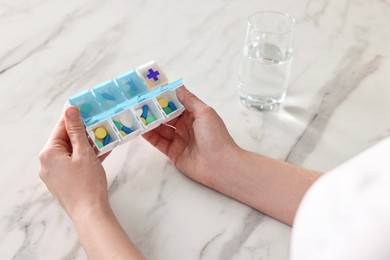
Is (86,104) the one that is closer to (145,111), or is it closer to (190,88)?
(145,111)

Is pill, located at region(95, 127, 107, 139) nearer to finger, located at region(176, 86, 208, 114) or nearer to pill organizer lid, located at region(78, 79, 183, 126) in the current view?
pill organizer lid, located at region(78, 79, 183, 126)

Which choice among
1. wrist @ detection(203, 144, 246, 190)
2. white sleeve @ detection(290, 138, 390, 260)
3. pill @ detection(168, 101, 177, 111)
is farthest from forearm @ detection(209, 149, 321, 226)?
white sleeve @ detection(290, 138, 390, 260)

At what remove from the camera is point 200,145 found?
2.72ft

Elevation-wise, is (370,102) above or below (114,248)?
below

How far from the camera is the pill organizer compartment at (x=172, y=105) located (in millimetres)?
835

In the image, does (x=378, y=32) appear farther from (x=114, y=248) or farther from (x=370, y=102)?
(x=114, y=248)

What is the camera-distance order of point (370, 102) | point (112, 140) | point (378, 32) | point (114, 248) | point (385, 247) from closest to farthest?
1. point (385, 247)
2. point (114, 248)
3. point (112, 140)
4. point (370, 102)
5. point (378, 32)

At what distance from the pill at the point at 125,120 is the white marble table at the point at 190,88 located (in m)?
0.07

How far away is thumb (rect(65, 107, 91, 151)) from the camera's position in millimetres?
758

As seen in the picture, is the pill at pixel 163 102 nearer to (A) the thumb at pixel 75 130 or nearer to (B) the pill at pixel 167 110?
(B) the pill at pixel 167 110

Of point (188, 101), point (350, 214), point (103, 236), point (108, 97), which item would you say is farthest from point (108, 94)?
point (350, 214)

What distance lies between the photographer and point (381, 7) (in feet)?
3.98

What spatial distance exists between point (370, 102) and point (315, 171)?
222 millimetres

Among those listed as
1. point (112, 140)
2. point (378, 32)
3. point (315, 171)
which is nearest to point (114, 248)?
point (112, 140)
